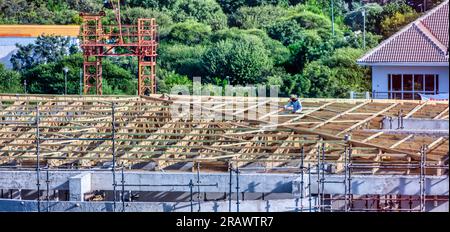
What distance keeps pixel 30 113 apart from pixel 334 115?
365 cm

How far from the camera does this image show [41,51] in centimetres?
2714

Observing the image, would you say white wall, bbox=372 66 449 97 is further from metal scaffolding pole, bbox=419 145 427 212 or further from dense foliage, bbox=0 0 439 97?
metal scaffolding pole, bbox=419 145 427 212

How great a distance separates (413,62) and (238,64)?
863 centimetres

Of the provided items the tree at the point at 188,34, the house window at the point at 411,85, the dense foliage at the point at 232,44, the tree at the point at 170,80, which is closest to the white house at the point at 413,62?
the house window at the point at 411,85

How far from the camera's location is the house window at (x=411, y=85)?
18297mm

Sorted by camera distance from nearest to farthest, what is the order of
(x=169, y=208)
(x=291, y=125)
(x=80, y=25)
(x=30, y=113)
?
(x=169, y=208) < (x=291, y=125) < (x=30, y=113) < (x=80, y=25)

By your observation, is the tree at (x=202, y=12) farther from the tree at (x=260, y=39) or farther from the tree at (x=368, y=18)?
the tree at (x=368, y=18)

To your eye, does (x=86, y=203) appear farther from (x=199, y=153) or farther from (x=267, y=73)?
(x=267, y=73)

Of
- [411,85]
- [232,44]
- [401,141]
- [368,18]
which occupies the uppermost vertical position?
[368,18]

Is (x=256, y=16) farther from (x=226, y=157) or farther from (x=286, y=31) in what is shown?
(x=226, y=157)

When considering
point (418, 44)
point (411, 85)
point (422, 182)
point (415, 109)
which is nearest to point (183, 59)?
point (411, 85)

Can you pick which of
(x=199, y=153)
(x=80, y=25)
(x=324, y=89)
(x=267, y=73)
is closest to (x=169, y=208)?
(x=199, y=153)

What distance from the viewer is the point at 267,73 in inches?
1029

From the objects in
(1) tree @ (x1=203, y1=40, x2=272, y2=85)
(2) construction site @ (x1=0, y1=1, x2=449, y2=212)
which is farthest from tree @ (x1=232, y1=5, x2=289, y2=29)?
(2) construction site @ (x1=0, y1=1, x2=449, y2=212)
